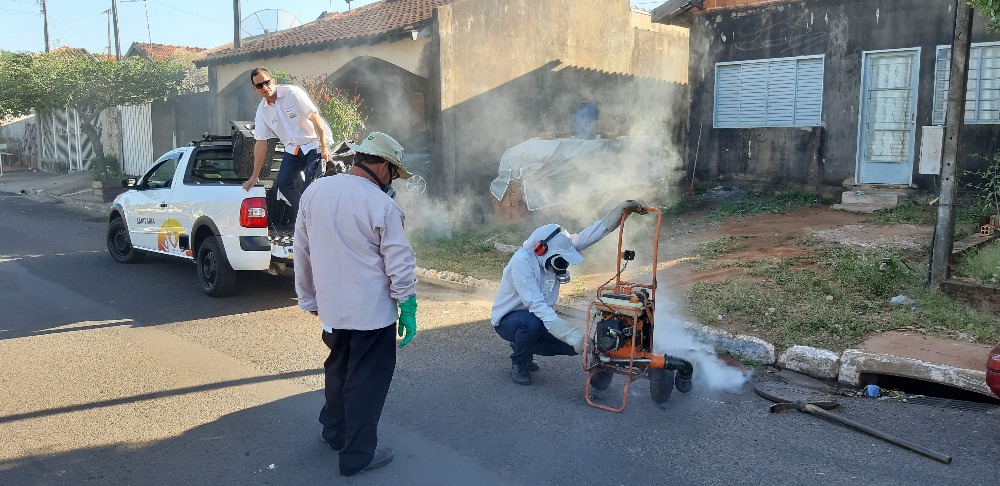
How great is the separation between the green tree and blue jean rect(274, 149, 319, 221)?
15.8 m

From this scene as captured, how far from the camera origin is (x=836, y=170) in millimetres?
13562

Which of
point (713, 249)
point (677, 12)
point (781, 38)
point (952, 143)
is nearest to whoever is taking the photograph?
point (952, 143)

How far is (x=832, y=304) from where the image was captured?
7055mm

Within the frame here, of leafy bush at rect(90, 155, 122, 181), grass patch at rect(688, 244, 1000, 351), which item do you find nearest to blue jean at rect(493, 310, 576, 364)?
grass patch at rect(688, 244, 1000, 351)

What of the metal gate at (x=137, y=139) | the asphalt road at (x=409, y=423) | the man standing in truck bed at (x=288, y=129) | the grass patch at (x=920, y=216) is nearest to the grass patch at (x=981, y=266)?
the grass patch at (x=920, y=216)

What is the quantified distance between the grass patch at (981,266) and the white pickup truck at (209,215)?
6.99 m

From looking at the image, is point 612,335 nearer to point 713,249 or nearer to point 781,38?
point 713,249

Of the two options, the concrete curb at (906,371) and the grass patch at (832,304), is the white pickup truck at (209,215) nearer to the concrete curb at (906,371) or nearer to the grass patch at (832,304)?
the grass patch at (832,304)

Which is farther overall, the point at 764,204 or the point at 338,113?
the point at 764,204

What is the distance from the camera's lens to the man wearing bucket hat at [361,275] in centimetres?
389

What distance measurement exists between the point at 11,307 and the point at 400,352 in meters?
4.50

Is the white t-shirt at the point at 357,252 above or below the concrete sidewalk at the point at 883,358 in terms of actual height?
above

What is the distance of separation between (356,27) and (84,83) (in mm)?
9598

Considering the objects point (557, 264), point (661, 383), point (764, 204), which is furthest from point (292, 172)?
point (764, 204)
